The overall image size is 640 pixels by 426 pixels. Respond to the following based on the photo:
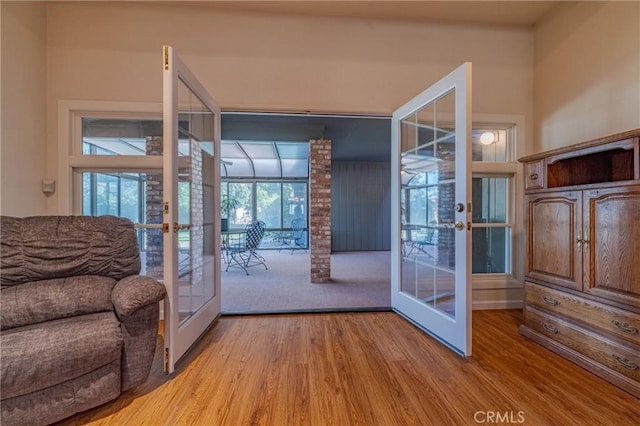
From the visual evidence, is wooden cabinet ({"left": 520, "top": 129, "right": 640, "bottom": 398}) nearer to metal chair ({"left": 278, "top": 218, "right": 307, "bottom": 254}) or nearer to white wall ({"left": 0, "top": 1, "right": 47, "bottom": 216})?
white wall ({"left": 0, "top": 1, "right": 47, "bottom": 216})

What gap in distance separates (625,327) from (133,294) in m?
2.70

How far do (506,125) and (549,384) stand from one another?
230 cm

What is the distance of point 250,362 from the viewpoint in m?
1.89

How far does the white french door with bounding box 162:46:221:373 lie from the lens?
1718 millimetres

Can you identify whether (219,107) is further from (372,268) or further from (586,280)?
(372,268)

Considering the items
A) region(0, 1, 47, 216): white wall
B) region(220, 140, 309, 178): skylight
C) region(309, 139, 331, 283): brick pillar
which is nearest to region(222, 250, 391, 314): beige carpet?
region(309, 139, 331, 283): brick pillar

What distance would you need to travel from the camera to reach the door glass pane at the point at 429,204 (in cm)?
216

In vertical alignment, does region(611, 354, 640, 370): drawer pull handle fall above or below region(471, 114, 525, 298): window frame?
below

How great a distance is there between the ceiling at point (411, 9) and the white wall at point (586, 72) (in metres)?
0.28

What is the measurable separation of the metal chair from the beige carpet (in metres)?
2.15

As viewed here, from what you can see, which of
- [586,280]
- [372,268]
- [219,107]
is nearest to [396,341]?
[586,280]

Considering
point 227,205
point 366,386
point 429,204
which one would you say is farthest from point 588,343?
point 227,205

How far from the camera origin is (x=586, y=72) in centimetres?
236

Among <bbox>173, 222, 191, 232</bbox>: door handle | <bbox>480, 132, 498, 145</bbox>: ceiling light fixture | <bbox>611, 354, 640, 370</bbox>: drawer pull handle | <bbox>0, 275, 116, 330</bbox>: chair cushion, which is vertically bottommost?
<bbox>611, 354, 640, 370</bbox>: drawer pull handle
